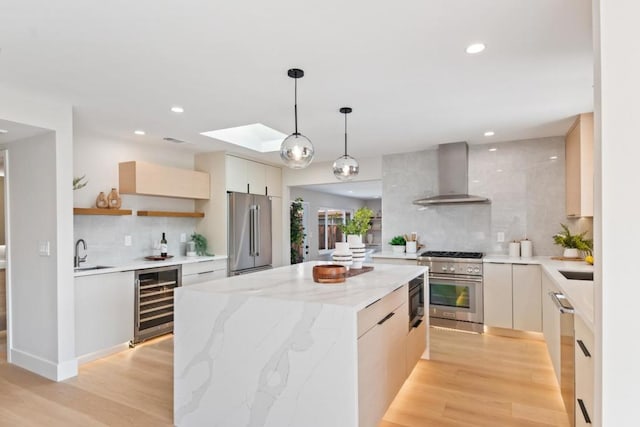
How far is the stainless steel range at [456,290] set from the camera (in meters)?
4.31

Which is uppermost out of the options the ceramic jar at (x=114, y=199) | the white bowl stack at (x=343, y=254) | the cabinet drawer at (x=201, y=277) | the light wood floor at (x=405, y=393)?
the ceramic jar at (x=114, y=199)

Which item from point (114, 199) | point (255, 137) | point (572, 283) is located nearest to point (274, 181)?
point (255, 137)

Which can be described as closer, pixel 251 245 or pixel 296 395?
pixel 296 395

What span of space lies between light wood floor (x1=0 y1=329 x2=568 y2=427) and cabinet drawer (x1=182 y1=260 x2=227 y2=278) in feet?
3.25

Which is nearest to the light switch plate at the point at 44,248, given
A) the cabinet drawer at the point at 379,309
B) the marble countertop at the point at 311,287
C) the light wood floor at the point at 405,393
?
the light wood floor at the point at 405,393

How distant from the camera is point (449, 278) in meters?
4.45

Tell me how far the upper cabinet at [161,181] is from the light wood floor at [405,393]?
1.85 m

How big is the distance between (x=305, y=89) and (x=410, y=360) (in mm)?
2268

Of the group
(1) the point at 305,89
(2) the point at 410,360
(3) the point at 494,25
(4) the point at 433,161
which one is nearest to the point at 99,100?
(1) the point at 305,89

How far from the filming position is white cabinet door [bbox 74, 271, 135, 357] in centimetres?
336

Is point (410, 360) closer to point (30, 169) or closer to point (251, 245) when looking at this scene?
point (251, 245)

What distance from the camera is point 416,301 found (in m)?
3.06

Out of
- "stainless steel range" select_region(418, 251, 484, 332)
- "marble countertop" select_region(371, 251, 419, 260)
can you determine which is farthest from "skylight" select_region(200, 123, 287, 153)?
"stainless steel range" select_region(418, 251, 484, 332)

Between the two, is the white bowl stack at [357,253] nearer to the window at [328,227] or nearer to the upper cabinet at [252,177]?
the upper cabinet at [252,177]
